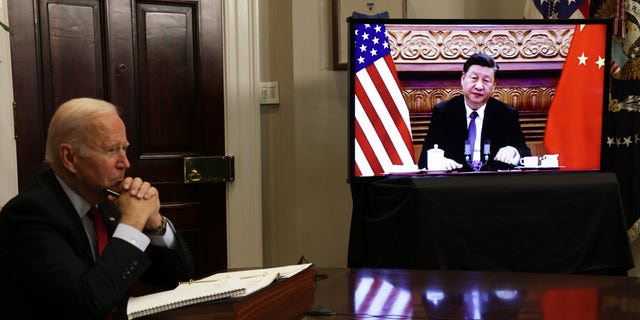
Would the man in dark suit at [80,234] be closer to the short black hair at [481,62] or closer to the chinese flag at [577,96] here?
the short black hair at [481,62]

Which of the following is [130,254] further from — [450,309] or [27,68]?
[27,68]

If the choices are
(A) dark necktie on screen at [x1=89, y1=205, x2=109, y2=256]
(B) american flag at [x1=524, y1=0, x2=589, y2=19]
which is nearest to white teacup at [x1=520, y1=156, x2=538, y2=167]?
(B) american flag at [x1=524, y1=0, x2=589, y2=19]

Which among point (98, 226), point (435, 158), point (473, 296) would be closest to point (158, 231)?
point (98, 226)

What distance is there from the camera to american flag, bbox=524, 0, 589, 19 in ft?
10.6

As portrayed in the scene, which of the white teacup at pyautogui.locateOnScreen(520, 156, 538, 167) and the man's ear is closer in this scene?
the man's ear

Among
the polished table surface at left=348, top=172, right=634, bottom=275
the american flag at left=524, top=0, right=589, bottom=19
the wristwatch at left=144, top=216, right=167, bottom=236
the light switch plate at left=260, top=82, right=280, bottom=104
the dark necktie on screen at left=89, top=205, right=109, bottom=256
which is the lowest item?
the polished table surface at left=348, top=172, right=634, bottom=275

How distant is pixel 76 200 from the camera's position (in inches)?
58.1

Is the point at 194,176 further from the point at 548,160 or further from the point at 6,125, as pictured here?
the point at 548,160

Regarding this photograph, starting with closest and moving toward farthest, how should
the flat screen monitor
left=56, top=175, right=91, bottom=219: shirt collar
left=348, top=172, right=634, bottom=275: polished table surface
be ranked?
left=56, top=175, right=91, bottom=219: shirt collar < left=348, top=172, right=634, bottom=275: polished table surface < the flat screen monitor

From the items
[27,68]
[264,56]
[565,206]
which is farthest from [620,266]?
[27,68]

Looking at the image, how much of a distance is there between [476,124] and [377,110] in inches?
17.0

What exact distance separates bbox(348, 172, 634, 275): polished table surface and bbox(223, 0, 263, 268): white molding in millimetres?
779

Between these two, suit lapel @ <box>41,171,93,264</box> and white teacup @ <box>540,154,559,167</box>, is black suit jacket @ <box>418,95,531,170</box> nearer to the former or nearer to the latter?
white teacup @ <box>540,154,559,167</box>

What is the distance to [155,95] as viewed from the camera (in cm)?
328
